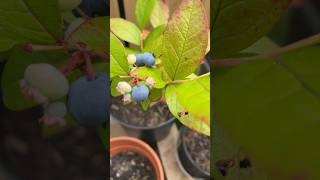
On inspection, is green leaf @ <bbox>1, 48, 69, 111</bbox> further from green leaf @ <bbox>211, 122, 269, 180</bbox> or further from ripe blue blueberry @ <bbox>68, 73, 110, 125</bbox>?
green leaf @ <bbox>211, 122, 269, 180</bbox>

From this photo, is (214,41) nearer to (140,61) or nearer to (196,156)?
(140,61)

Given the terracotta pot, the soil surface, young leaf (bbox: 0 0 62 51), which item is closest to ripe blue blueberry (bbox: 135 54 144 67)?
young leaf (bbox: 0 0 62 51)

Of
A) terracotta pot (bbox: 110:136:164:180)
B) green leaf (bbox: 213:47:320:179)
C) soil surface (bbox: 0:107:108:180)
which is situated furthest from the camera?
terracotta pot (bbox: 110:136:164:180)

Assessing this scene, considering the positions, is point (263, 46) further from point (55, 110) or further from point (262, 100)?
point (55, 110)

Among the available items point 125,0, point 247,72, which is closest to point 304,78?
point 247,72

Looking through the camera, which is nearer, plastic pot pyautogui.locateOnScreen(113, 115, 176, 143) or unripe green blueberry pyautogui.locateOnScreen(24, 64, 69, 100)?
unripe green blueberry pyautogui.locateOnScreen(24, 64, 69, 100)

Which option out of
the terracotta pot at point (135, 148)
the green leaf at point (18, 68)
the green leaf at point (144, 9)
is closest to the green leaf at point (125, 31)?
the green leaf at point (144, 9)

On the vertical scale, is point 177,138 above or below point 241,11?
below
